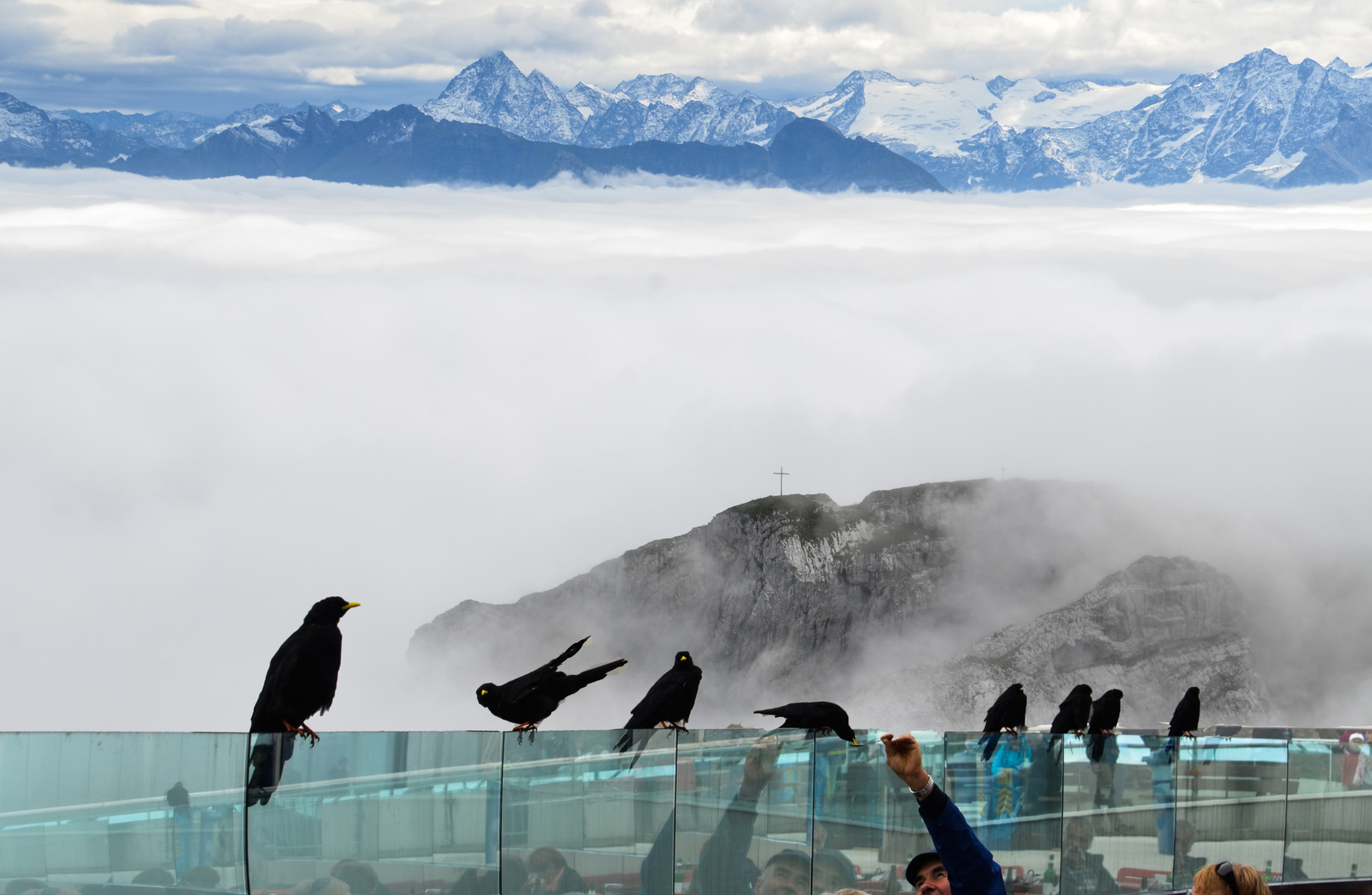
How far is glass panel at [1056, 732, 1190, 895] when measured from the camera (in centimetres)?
1424

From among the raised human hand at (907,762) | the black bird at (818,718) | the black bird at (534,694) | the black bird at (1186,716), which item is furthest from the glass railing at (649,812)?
the raised human hand at (907,762)

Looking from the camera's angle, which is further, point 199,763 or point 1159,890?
point 1159,890

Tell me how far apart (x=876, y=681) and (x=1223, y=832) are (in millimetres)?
182686

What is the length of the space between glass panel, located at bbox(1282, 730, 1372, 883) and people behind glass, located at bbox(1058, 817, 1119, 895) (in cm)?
233

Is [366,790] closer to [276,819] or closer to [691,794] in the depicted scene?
[276,819]

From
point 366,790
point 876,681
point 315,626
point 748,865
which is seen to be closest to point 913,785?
point 366,790

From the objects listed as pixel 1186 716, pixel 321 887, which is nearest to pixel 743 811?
pixel 321 887

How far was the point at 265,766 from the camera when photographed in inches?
389

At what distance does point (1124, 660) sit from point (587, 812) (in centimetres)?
17840

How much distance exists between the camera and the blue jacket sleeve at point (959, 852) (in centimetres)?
623

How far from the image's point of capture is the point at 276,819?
9.95 metres

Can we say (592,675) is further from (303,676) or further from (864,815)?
(864,815)

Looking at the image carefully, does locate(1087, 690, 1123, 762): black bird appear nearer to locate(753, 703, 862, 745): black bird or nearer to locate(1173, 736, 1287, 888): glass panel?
locate(1173, 736, 1287, 888): glass panel

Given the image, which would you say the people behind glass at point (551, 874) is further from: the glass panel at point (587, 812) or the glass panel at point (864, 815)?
the glass panel at point (864, 815)
